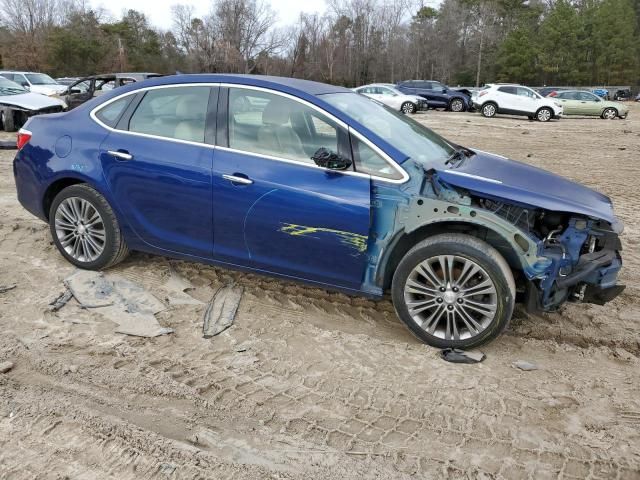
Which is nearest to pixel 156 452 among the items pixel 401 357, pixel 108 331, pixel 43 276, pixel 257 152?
pixel 108 331

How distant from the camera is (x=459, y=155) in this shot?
14.7 feet

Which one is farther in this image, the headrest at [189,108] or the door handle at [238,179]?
the headrest at [189,108]

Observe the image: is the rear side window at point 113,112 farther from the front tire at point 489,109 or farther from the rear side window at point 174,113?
the front tire at point 489,109

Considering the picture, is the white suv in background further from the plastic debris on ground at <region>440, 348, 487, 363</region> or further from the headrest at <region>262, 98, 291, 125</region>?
the plastic debris on ground at <region>440, 348, 487, 363</region>

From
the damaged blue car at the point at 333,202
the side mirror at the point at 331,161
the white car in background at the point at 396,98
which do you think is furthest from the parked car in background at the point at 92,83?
the white car in background at the point at 396,98

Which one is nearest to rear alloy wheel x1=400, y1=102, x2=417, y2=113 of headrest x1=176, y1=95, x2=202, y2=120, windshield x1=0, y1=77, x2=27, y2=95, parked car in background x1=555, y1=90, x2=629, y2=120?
parked car in background x1=555, y1=90, x2=629, y2=120

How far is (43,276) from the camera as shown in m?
4.65

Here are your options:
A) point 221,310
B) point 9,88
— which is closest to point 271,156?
point 221,310

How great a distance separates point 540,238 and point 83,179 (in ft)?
11.9

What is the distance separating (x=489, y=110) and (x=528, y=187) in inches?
946

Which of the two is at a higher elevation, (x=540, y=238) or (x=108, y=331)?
(x=540, y=238)

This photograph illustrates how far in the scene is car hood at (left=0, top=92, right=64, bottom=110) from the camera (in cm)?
1348

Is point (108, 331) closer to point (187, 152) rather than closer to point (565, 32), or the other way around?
point (187, 152)

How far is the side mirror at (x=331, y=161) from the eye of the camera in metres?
3.70
